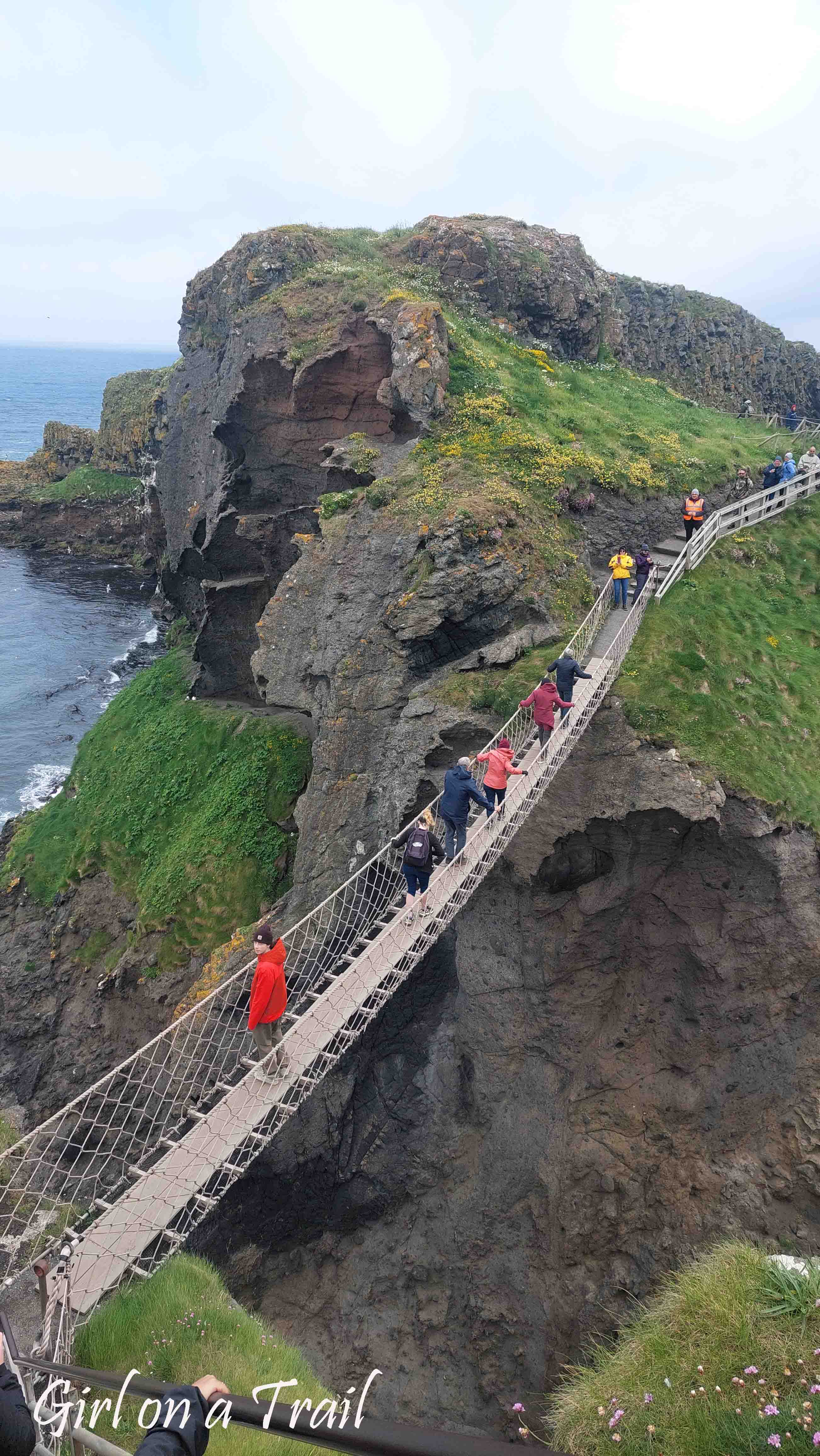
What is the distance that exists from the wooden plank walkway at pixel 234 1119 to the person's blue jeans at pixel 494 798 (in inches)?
7.0

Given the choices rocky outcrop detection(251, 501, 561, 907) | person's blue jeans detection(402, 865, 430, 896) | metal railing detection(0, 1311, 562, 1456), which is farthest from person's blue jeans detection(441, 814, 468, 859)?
metal railing detection(0, 1311, 562, 1456)

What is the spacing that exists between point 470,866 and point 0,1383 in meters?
8.86

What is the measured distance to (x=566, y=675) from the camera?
42.3ft

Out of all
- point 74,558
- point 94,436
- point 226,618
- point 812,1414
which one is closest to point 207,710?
point 226,618

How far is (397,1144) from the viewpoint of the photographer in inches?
569

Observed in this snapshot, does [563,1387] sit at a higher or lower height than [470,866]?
lower

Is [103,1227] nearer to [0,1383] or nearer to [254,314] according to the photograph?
[0,1383]

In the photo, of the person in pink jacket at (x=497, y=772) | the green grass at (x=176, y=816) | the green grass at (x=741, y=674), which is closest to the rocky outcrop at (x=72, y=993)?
the green grass at (x=176, y=816)

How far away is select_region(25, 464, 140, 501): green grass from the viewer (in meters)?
60.2

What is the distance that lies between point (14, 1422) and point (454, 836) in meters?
9.03

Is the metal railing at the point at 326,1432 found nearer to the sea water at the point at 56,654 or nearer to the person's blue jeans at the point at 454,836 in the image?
the person's blue jeans at the point at 454,836

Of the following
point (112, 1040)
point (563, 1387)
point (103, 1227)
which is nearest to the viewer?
point (103, 1227)

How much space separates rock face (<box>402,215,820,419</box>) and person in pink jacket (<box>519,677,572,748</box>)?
1868cm

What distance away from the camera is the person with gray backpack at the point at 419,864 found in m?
10.9
